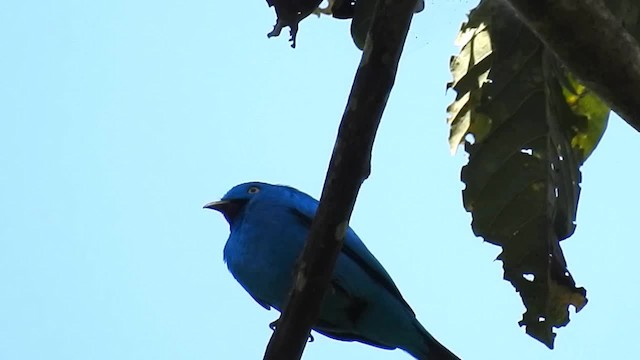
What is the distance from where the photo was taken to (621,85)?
2.81 meters

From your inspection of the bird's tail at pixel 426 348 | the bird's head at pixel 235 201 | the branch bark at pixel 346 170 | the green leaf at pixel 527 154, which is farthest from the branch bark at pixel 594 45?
the bird's head at pixel 235 201

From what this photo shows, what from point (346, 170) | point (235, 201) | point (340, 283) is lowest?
point (346, 170)

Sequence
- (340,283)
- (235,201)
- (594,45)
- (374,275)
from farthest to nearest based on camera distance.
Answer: (235,201) → (374,275) → (340,283) → (594,45)

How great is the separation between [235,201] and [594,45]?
334 centimetres

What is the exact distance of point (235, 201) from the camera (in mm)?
5910

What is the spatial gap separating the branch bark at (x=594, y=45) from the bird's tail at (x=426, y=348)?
2.60 meters

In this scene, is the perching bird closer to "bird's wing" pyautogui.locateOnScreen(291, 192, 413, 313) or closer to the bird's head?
"bird's wing" pyautogui.locateOnScreen(291, 192, 413, 313)

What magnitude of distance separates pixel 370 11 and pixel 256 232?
1.54 meters

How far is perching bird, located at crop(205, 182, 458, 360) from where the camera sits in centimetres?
519

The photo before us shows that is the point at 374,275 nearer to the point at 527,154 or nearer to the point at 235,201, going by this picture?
the point at 235,201

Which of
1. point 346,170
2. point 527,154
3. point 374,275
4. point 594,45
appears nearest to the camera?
point 594,45

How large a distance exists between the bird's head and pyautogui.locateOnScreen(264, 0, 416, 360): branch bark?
261cm

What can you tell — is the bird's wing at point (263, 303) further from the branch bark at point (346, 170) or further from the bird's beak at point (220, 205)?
the branch bark at point (346, 170)

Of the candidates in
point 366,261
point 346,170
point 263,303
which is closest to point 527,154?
point 346,170
